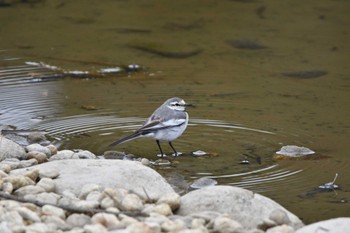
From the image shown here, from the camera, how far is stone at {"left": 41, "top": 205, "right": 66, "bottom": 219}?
737cm

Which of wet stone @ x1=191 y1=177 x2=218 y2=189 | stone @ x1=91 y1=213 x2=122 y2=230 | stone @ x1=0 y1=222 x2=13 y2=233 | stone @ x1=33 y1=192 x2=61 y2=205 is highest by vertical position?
stone @ x1=0 y1=222 x2=13 y2=233

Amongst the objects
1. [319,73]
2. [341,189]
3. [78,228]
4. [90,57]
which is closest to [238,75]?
[319,73]

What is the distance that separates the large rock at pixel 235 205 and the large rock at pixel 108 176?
455mm

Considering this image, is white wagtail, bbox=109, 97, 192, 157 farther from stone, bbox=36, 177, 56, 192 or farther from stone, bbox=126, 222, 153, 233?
stone, bbox=126, 222, 153, 233

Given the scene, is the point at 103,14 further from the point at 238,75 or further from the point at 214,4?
the point at 238,75

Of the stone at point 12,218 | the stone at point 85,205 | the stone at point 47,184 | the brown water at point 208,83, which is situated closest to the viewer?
the stone at point 12,218

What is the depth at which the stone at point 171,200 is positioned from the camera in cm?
789

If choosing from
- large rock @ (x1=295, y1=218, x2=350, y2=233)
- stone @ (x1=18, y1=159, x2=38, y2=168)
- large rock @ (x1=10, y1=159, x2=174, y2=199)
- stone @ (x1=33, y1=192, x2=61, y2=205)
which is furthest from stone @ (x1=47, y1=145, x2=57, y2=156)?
large rock @ (x1=295, y1=218, x2=350, y2=233)

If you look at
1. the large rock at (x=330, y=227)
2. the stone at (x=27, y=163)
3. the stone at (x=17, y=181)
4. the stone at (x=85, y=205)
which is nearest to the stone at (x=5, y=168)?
the stone at (x=27, y=163)

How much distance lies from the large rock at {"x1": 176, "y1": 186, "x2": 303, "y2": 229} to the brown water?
0.62 metres

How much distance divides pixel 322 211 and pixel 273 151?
190cm

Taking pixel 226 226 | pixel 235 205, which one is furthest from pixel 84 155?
pixel 226 226

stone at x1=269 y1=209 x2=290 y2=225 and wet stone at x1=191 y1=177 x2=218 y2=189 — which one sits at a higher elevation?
stone at x1=269 y1=209 x2=290 y2=225

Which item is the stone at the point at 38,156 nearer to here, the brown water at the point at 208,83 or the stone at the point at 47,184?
the brown water at the point at 208,83
